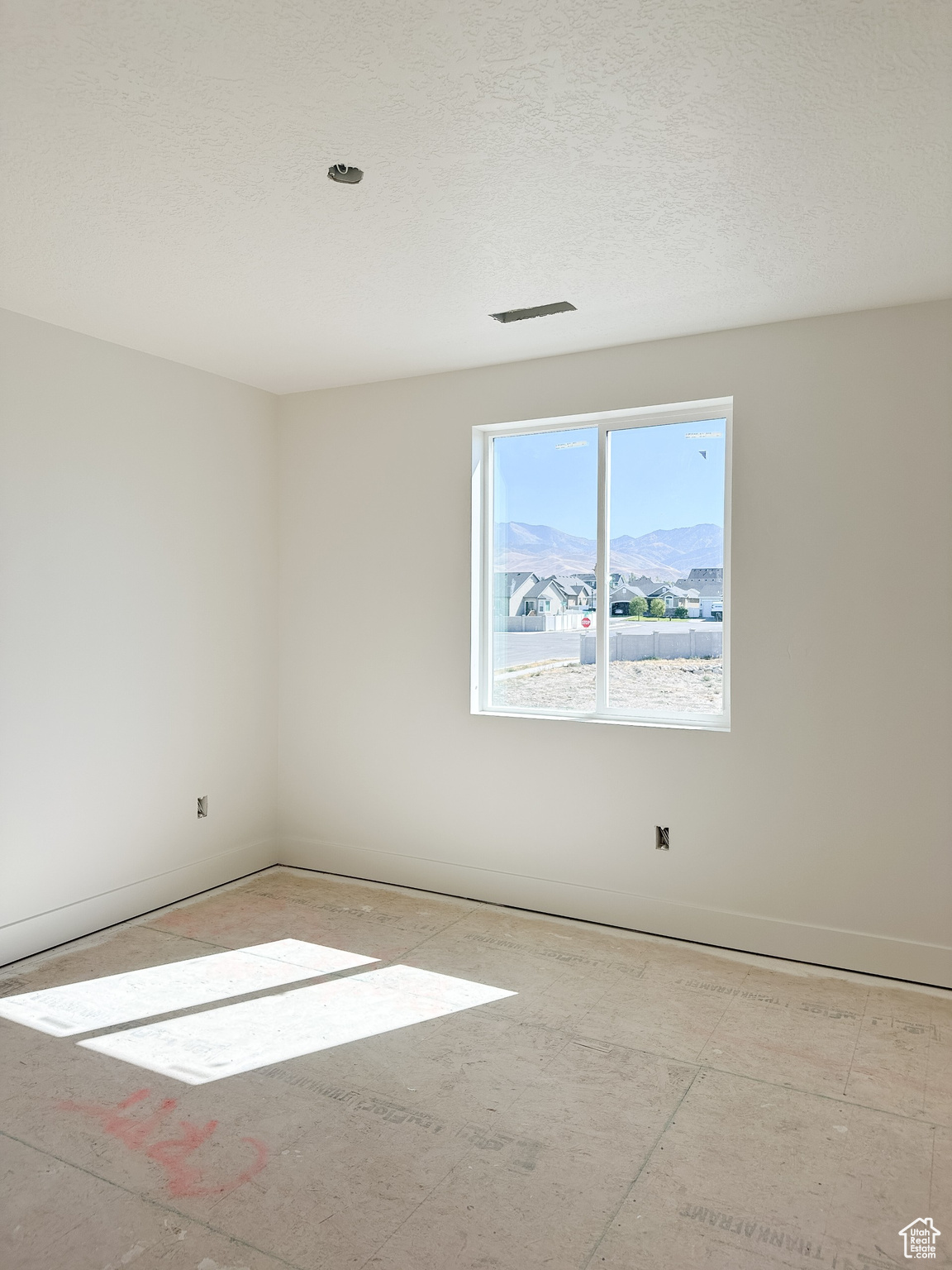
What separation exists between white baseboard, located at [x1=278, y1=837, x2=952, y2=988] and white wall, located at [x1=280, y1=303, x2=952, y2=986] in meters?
0.01

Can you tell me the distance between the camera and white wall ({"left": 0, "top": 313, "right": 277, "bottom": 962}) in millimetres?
3488

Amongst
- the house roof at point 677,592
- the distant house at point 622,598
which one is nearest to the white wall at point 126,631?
the distant house at point 622,598

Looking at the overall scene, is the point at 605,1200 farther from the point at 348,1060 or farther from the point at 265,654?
the point at 265,654

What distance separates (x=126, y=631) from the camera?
3.94m

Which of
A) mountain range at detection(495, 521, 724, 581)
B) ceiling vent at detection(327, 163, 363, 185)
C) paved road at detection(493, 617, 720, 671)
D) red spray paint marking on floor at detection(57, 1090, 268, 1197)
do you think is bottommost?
red spray paint marking on floor at detection(57, 1090, 268, 1197)

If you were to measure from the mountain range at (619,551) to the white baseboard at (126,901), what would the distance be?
6.91 ft

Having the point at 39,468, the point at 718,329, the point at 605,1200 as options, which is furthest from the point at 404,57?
the point at 605,1200

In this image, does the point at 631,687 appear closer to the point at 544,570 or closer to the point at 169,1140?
the point at 544,570

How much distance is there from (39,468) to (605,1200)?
3297mm

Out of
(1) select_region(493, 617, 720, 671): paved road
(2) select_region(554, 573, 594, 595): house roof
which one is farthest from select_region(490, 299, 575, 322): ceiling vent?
(1) select_region(493, 617, 720, 671): paved road

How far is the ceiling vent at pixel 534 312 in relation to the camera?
133 inches

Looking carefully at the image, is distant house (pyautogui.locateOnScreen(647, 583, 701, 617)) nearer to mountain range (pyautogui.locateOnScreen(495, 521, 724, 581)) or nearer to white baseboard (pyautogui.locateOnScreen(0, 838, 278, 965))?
mountain range (pyautogui.locateOnScreen(495, 521, 724, 581))

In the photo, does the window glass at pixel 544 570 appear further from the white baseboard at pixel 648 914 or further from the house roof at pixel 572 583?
the white baseboard at pixel 648 914

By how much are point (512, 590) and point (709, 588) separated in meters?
1.01
